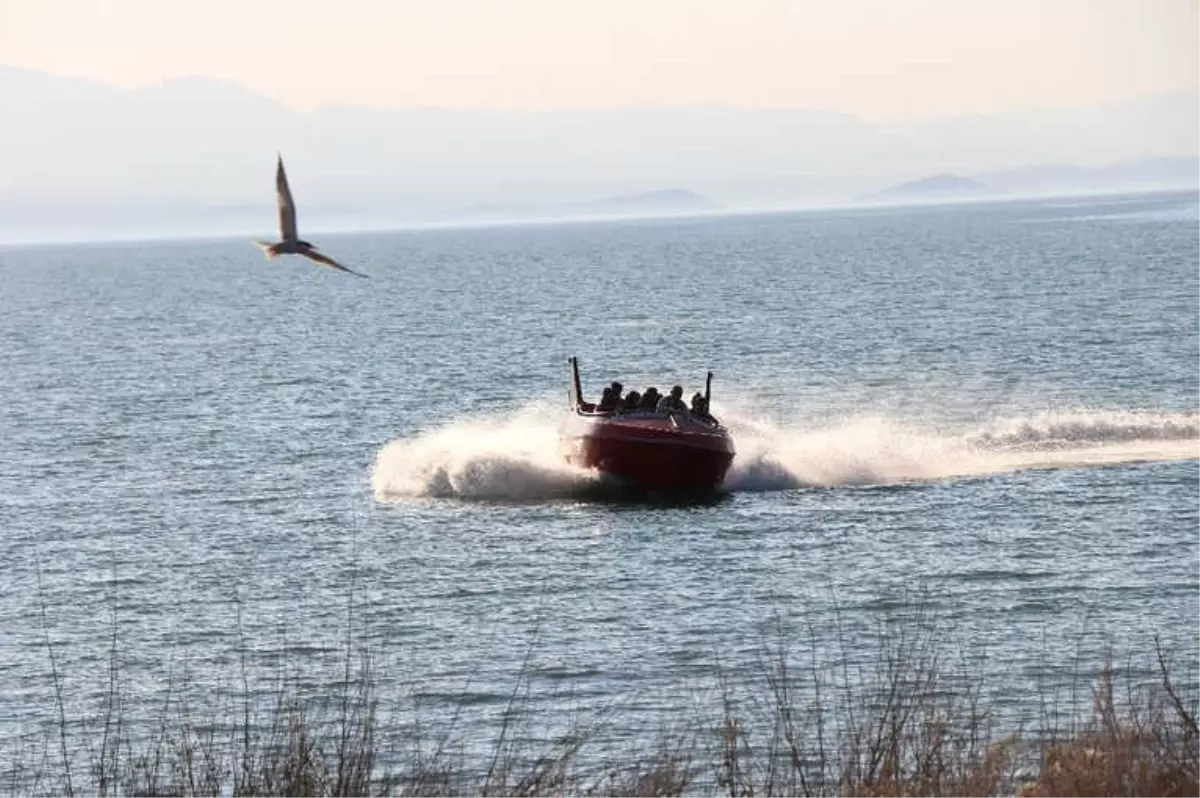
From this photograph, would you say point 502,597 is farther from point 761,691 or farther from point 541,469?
point 541,469

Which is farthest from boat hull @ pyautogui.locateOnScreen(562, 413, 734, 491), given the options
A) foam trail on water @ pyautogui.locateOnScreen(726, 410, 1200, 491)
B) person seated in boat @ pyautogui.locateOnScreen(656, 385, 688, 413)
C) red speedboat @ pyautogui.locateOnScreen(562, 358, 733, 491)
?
foam trail on water @ pyautogui.locateOnScreen(726, 410, 1200, 491)

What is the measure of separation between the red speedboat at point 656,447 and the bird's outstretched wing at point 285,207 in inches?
1279

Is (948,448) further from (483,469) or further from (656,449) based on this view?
(483,469)

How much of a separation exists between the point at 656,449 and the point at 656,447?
1.6 inches

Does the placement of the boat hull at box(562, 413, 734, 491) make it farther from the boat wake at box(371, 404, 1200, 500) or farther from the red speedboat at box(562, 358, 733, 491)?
the boat wake at box(371, 404, 1200, 500)

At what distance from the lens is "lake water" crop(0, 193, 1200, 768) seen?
2877 centimetres

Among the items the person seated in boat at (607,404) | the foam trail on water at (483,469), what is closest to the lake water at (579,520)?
the foam trail on water at (483,469)

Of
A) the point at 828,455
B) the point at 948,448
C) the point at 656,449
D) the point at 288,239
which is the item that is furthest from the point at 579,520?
the point at 288,239

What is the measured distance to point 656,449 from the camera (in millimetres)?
40844

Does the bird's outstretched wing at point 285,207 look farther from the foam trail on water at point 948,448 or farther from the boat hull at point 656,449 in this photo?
the foam trail on water at point 948,448

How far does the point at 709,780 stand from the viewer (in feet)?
69.9

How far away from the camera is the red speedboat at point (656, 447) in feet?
134

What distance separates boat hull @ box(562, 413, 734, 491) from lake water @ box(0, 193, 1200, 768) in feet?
2.37

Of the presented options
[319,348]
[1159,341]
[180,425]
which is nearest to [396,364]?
[319,348]
